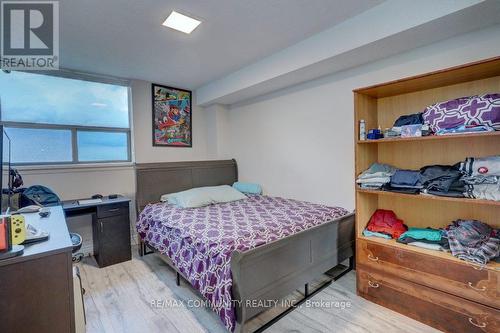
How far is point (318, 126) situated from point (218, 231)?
1.83m

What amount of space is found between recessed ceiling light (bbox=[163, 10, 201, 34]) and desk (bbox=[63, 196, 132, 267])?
214 centimetres

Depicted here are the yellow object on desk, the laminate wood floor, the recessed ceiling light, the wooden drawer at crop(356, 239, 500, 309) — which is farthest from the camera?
the recessed ceiling light

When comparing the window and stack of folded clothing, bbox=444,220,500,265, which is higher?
the window

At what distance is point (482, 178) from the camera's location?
5.57 ft

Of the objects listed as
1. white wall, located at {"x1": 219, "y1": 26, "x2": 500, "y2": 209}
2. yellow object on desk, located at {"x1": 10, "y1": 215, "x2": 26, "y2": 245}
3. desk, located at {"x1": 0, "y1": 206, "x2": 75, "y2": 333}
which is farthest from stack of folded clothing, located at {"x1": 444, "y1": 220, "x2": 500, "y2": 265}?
yellow object on desk, located at {"x1": 10, "y1": 215, "x2": 26, "y2": 245}

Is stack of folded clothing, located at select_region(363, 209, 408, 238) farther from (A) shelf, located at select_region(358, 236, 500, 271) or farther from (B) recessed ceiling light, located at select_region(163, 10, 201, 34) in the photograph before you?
(B) recessed ceiling light, located at select_region(163, 10, 201, 34)

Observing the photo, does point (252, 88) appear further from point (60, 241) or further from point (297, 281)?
point (60, 241)

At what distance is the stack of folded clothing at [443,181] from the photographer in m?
1.78

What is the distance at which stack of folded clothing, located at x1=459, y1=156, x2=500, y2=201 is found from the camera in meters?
1.63

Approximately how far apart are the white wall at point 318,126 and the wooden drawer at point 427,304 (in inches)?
35.2

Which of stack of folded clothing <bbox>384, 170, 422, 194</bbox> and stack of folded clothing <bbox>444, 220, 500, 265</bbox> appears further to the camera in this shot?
stack of folded clothing <bbox>384, 170, 422, 194</bbox>

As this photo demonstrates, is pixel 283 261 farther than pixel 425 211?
No

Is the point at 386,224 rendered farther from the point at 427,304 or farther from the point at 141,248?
the point at 141,248

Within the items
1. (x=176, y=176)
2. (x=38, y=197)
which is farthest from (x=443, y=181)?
(x=38, y=197)
